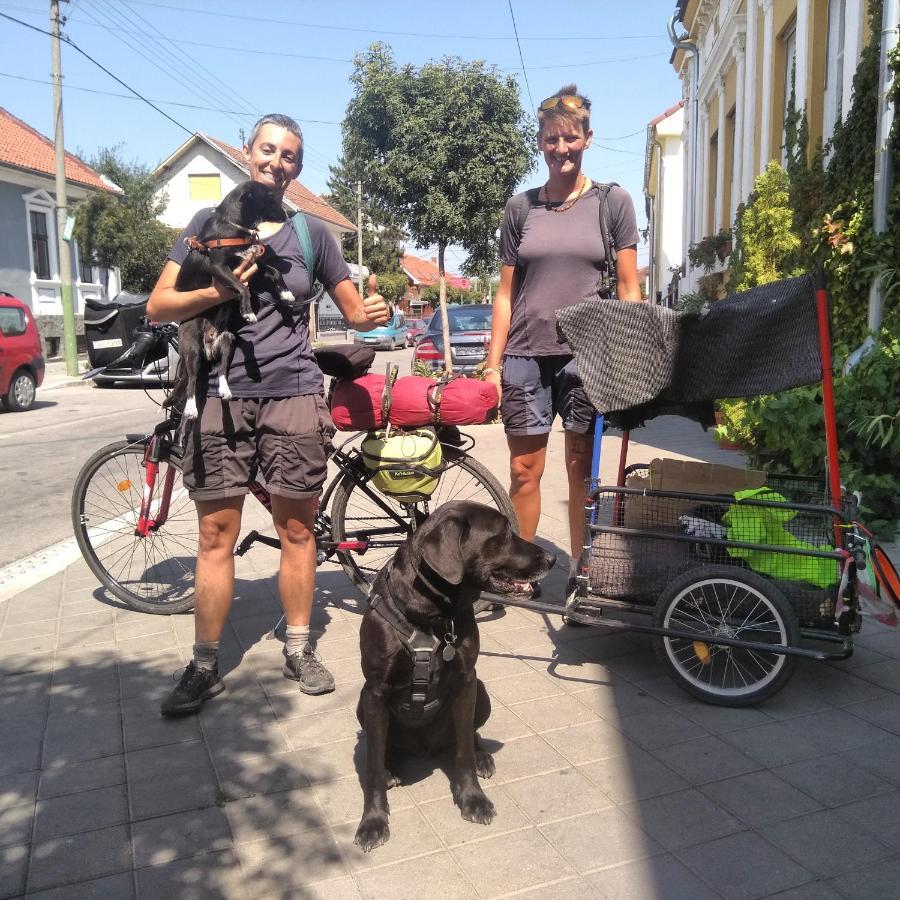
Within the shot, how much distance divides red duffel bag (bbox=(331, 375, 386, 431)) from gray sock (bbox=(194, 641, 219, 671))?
110 cm

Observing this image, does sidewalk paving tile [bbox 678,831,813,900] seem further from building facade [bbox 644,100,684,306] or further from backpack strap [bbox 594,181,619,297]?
building facade [bbox 644,100,684,306]

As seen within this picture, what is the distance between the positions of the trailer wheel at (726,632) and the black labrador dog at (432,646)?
84 centimetres

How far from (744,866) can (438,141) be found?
15.0 meters

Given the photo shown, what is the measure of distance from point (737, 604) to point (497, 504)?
133cm

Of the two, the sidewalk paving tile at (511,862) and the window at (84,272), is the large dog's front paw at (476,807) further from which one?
the window at (84,272)

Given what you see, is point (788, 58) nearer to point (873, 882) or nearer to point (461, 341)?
point (461, 341)

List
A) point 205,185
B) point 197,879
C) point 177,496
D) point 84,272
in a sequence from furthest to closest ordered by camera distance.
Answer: point 205,185, point 84,272, point 177,496, point 197,879

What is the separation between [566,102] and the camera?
390 centimetres

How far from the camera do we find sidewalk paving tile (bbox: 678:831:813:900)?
7.58 ft

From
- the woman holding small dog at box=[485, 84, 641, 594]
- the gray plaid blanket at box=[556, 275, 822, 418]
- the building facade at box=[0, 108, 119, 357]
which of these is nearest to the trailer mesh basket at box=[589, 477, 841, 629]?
the woman holding small dog at box=[485, 84, 641, 594]

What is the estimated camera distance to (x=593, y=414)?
404cm

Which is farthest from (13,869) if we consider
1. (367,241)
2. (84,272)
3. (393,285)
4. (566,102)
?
(367,241)

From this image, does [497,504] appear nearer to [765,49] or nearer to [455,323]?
[765,49]

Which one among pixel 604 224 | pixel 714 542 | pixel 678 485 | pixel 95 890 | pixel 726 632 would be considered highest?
pixel 604 224
